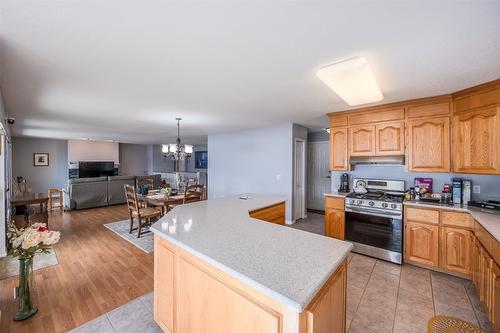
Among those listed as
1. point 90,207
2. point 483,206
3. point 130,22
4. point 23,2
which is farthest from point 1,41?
point 90,207

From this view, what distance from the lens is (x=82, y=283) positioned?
2561 mm

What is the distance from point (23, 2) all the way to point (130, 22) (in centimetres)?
50

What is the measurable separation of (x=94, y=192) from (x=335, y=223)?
645cm

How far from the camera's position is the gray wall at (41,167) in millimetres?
7707

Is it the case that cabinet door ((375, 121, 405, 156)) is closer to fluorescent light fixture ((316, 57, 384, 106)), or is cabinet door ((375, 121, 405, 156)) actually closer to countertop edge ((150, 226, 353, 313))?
fluorescent light fixture ((316, 57, 384, 106))

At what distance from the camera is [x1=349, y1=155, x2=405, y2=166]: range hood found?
3235 millimetres

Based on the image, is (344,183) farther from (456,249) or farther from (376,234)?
(456,249)

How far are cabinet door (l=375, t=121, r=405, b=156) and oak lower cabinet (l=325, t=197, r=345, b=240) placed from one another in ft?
3.17

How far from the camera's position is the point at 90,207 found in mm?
6367

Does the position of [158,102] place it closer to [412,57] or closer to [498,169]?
[412,57]

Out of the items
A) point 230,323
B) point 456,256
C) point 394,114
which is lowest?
point 456,256

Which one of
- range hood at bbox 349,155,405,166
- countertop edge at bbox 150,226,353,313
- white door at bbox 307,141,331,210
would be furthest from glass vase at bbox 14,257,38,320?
white door at bbox 307,141,331,210

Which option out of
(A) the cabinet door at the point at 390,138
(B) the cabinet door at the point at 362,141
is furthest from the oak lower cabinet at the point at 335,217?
(A) the cabinet door at the point at 390,138

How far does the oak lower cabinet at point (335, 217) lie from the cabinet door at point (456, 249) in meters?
1.19
